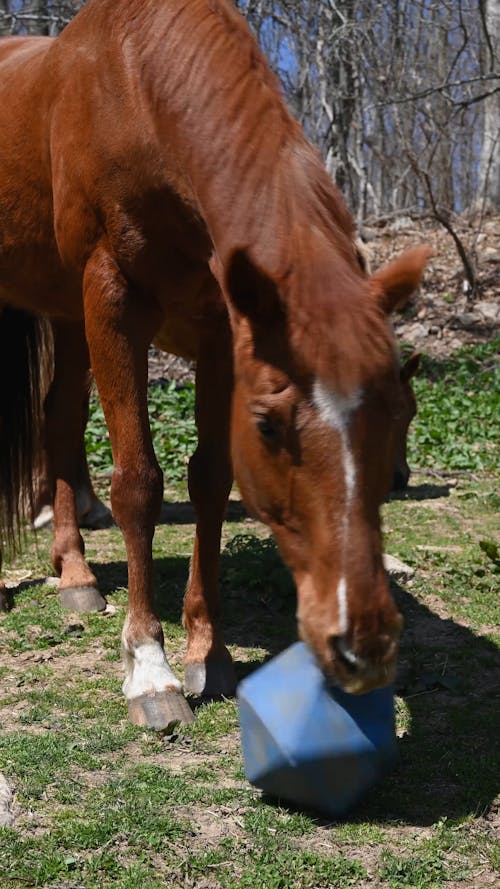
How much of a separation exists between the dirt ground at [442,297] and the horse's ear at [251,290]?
8.07 metres

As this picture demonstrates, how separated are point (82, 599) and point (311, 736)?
232 cm

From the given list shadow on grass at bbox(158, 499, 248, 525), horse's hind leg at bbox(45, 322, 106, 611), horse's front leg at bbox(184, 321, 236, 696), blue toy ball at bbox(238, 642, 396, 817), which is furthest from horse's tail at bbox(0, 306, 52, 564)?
blue toy ball at bbox(238, 642, 396, 817)

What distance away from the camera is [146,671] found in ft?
11.7

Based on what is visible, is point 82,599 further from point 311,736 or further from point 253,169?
point 253,169

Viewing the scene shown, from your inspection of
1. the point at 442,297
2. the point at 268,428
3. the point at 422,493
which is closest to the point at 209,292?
the point at 268,428

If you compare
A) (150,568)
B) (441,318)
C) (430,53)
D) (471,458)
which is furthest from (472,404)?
(430,53)

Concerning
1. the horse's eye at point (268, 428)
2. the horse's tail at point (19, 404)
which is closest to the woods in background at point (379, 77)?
the horse's tail at point (19, 404)

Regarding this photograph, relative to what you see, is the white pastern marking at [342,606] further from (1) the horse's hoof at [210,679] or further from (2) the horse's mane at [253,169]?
(1) the horse's hoof at [210,679]

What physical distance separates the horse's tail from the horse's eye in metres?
2.90

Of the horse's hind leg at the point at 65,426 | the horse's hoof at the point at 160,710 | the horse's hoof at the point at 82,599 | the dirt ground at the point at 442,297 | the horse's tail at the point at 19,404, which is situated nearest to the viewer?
the horse's hoof at the point at 160,710

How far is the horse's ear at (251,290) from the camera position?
2.64 m

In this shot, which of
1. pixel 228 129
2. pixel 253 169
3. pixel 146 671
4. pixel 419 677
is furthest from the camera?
pixel 419 677

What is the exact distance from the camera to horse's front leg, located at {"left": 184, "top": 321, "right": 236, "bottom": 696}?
3904mm

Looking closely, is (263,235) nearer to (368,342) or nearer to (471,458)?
(368,342)
